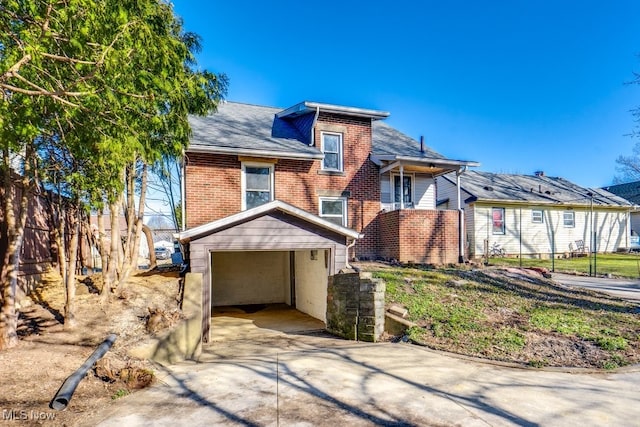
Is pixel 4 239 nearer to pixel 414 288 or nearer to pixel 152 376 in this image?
pixel 152 376

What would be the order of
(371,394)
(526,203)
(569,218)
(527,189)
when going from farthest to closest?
(527,189) → (569,218) → (526,203) → (371,394)

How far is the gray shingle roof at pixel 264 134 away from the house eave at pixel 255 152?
0.03 metres

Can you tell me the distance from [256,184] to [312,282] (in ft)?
13.0

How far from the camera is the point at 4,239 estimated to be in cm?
666

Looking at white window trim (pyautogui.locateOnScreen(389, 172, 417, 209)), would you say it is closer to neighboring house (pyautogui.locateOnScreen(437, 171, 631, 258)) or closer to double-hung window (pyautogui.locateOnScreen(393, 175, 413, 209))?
double-hung window (pyautogui.locateOnScreen(393, 175, 413, 209))

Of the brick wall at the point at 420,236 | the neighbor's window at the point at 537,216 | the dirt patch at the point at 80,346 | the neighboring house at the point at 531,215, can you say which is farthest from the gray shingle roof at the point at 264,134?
the neighbor's window at the point at 537,216

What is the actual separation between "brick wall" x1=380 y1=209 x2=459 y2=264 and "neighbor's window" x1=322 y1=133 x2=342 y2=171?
2.66m

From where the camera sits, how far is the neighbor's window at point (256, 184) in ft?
40.4

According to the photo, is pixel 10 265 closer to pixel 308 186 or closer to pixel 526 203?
pixel 308 186

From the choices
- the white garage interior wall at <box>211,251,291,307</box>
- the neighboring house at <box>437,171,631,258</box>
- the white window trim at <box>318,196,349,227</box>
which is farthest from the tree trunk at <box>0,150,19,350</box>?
the neighboring house at <box>437,171,631,258</box>

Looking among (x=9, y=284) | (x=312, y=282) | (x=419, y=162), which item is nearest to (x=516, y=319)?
(x=312, y=282)

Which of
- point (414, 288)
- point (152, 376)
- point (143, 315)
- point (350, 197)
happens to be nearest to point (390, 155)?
point (350, 197)

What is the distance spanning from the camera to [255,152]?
38.9 feet

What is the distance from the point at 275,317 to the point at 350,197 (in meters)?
5.25
